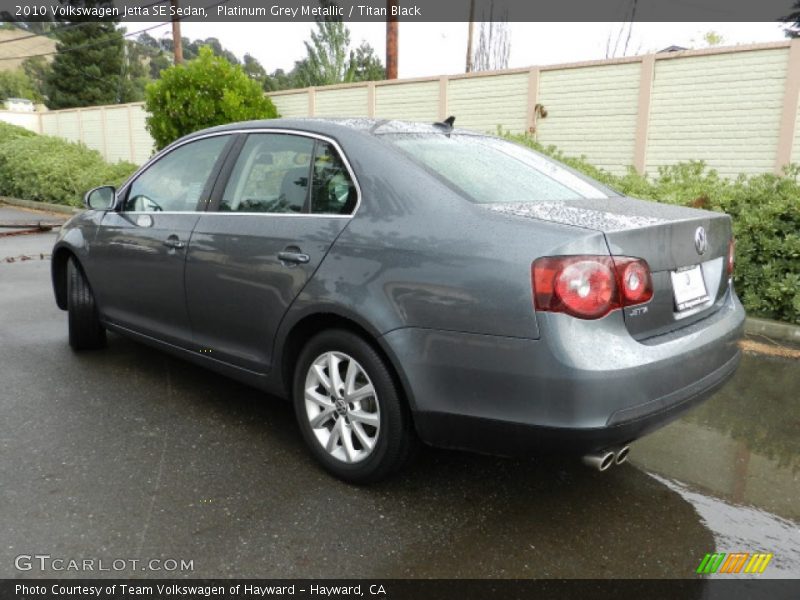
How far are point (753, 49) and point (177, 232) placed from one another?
769 centimetres

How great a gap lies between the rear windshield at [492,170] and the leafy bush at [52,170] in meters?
13.7

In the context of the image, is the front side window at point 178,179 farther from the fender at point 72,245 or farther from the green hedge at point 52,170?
the green hedge at point 52,170

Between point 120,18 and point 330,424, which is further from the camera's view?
point 120,18

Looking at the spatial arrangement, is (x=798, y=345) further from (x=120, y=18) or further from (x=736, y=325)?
(x=120, y=18)

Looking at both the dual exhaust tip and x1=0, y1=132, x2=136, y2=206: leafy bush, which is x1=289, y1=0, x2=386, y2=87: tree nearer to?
x1=0, y1=132, x2=136, y2=206: leafy bush

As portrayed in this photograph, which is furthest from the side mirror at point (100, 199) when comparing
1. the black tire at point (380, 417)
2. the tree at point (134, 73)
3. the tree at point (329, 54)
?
the tree at point (134, 73)

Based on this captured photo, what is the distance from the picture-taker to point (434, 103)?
39.5 ft

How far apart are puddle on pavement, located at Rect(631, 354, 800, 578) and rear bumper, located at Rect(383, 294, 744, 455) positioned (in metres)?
0.61

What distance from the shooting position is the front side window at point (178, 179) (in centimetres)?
366

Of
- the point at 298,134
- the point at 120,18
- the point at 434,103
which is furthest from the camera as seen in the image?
the point at 120,18

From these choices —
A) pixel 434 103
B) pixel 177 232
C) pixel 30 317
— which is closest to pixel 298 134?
pixel 177 232

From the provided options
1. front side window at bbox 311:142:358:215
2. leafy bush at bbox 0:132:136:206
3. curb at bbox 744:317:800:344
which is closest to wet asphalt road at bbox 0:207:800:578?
front side window at bbox 311:142:358:215

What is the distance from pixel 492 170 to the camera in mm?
3074

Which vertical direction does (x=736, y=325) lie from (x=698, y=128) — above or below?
below
